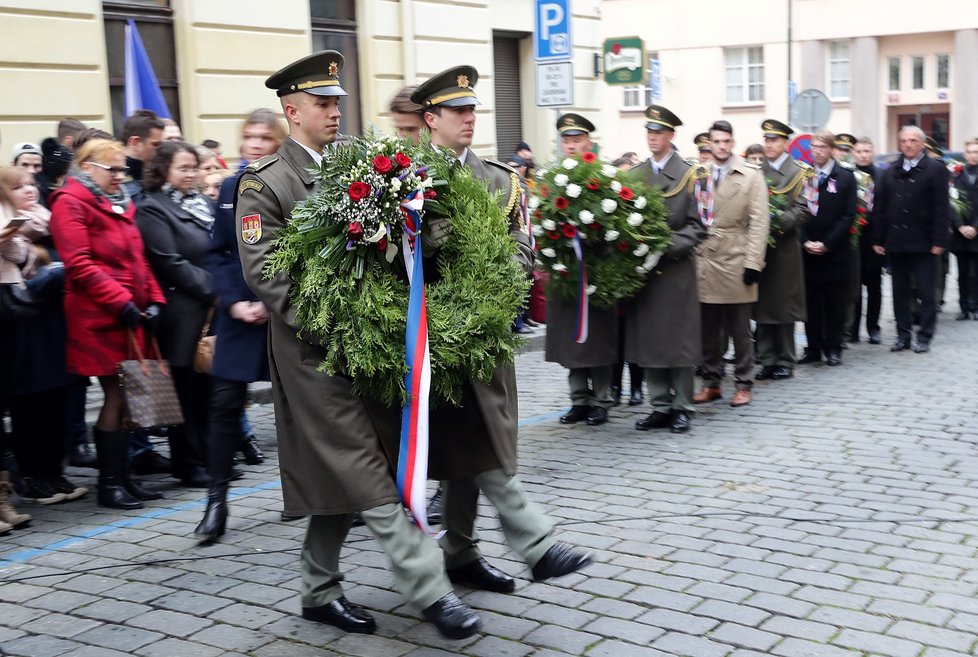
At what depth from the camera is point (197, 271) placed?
708 centimetres

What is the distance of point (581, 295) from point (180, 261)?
2732 mm

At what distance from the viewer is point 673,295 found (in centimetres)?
851

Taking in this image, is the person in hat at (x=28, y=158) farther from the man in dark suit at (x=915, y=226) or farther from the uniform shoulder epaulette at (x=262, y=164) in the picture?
the man in dark suit at (x=915, y=226)

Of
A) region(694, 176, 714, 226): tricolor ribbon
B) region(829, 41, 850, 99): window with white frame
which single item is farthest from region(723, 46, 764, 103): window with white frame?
region(694, 176, 714, 226): tricolor ribbon

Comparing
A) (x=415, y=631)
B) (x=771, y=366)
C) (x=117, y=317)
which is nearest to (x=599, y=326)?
(x=771, y=366)


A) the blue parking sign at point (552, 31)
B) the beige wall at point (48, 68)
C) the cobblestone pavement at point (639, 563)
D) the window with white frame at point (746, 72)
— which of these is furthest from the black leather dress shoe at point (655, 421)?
the window with white frame at point (746, 72)

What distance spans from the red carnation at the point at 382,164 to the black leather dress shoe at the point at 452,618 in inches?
58.5

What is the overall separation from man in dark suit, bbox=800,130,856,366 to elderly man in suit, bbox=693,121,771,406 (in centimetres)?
175

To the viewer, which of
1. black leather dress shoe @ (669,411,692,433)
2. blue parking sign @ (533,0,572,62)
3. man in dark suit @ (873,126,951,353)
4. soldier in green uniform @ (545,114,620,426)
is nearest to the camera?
black leather dress shoe @ (669,411,692,433)

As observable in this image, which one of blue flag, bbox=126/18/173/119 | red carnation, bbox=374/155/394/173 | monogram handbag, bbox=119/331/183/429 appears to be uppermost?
blue flag, bbox=126/18/173/119

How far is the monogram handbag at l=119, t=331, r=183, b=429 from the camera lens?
6.59 m

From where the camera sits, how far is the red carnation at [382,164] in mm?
4254

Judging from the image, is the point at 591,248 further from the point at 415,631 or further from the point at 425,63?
the point at 425,63

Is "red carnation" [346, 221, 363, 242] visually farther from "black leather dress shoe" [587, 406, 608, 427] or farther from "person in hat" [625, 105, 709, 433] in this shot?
"black leather dress shoe" [587, 406, 608, 427]
